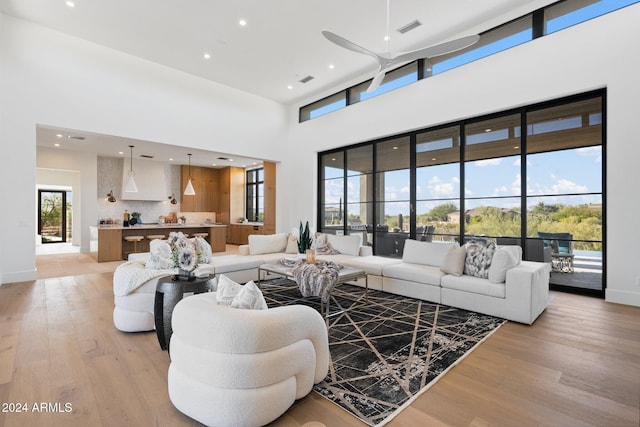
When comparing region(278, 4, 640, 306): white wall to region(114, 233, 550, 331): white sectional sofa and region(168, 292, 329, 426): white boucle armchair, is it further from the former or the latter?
region(168, 292, 329, 426): white boucle armchair

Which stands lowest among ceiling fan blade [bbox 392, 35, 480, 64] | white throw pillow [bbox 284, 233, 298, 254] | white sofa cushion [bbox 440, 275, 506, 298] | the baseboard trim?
the baseboard trim

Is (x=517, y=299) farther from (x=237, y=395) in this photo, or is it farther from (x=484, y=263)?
(x=237, y=395)

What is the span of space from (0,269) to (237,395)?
617 centimetres

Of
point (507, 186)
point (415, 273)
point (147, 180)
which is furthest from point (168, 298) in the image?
point (147, 180)

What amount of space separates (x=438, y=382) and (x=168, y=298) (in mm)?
2325

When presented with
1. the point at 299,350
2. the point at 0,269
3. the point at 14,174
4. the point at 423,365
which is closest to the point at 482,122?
the point at 423,365

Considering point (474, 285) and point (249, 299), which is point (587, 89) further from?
point (249, 299)

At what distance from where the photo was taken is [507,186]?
211 inches

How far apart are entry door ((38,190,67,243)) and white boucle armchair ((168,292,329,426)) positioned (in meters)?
13.7

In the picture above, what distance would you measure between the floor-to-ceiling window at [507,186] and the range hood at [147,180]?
7.37 metres

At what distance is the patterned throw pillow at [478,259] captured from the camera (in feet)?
13.4

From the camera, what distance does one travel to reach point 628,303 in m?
4.19

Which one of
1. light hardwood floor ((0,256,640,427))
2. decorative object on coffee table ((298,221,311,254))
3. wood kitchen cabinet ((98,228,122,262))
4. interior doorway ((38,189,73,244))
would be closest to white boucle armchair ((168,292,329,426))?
light hardwood floor ((0,256,640,427))

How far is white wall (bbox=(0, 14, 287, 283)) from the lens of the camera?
17.4 feet
